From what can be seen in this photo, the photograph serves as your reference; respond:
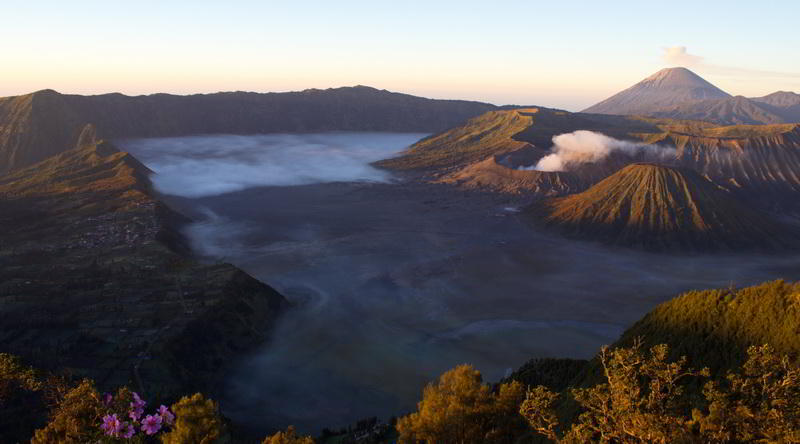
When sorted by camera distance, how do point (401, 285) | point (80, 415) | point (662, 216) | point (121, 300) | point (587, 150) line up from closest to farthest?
point (80, 415) < point (121, 300) < point (401, 285) < point (662, 216) < point (587, 150)

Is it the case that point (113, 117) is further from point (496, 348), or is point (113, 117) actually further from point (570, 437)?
point (570, 437)

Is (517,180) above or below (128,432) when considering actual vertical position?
above

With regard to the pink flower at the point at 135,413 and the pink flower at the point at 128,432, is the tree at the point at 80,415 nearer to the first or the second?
the pink flower at the point at 135,413

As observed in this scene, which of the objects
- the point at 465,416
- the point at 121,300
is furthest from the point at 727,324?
the point at 121,300

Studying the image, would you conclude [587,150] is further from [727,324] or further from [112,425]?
[112,425]

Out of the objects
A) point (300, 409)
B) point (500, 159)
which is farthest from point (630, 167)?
point (300, 409)

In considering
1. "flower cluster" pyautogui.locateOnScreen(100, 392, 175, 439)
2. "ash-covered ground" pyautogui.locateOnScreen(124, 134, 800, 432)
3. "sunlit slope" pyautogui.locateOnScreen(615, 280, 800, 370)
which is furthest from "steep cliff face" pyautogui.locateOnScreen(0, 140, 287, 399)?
"sunlit slope" pyautogui.locateOnScreen(615, 280, 800, 370)

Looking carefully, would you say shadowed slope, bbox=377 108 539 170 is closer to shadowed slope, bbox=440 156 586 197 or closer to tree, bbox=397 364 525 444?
shadowed slope, bbox=440 156 586 197
